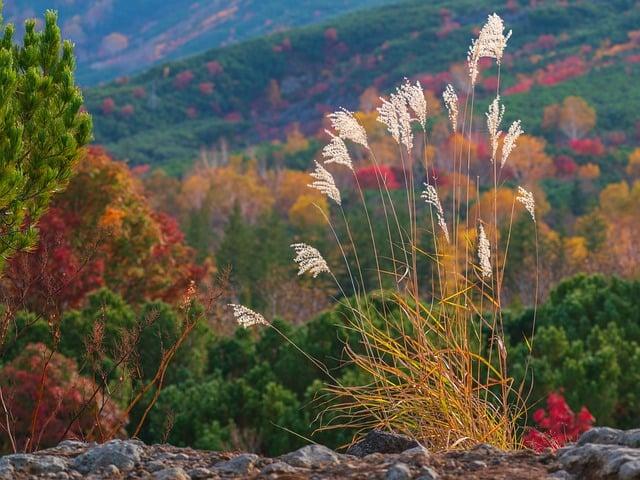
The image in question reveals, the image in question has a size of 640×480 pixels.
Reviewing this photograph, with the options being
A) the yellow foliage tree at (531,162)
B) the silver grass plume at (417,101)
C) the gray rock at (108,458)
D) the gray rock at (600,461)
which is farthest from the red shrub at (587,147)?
the gray rock at (108,458)

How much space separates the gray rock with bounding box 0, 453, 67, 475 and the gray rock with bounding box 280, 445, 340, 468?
776mm

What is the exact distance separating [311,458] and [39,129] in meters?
2.46

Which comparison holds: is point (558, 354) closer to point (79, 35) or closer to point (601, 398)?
point (601, 398)

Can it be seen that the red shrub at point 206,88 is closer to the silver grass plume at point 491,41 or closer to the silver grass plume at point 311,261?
the silver grass plume at point 491,41

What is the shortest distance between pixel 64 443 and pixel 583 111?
217ft

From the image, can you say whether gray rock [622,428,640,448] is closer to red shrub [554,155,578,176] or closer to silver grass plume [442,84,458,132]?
silver grass plume [442,84,458,132]

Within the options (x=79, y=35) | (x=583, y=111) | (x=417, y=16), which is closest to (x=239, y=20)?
(x=79, y=35)

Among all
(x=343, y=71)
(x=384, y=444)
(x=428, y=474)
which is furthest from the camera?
(x=343, y=71)

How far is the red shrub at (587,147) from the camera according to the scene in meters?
61.9

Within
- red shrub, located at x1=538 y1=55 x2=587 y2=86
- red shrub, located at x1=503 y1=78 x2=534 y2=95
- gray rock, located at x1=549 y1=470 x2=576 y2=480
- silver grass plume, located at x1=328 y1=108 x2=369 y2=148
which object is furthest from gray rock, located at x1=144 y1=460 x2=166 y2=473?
red shrub, located at x1=538 y1=55 x2=587 y2=86

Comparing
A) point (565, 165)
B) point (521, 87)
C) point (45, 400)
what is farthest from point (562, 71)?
point (45, 400)

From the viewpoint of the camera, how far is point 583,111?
6738 centimetres

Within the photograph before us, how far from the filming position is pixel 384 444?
4.04 metres

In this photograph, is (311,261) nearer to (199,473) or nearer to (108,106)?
(199,473)
